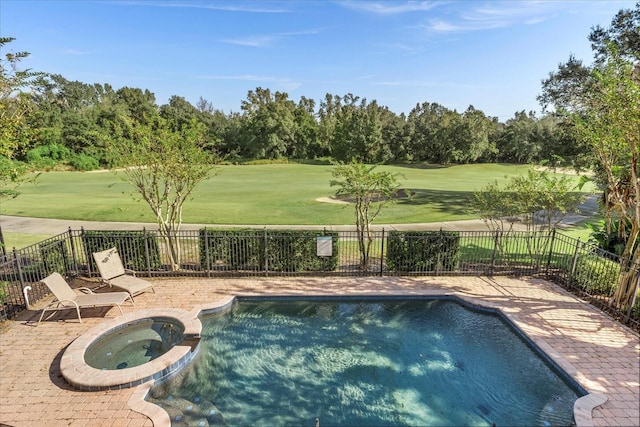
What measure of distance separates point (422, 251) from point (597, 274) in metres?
4.69

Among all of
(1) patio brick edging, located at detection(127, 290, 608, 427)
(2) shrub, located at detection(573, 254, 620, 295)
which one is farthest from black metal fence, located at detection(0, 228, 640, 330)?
(1) patio brick edging, located at detection(127, 290, 608, 427)

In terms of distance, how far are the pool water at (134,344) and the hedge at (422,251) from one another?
6.60 meters

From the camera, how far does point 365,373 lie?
6793mm

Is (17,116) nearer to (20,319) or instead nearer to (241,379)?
(20,319)

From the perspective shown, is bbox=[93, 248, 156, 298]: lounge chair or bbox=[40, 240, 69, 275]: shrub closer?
bbox=[93, 248, 156, 298]: lounge chair

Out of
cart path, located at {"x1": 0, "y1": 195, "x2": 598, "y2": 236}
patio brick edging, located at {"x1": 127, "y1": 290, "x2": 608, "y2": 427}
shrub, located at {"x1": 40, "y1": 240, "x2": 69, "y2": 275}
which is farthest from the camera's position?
cart path, located at {"x1": 0, "y1": 195, "x2": 598, "y2": 236}

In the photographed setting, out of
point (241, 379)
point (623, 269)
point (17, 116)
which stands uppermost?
point (17, 116)

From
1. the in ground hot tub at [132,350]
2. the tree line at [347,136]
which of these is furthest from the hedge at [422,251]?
the tree line at [347,136]

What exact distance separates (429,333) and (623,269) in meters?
5.08

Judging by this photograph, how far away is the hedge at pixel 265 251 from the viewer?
11.2 m

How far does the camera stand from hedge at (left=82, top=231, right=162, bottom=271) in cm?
1102

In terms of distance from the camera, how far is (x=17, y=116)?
8.59 metres

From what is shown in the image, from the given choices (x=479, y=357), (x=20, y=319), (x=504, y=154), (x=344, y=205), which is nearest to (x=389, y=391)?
(x=479, y=357)

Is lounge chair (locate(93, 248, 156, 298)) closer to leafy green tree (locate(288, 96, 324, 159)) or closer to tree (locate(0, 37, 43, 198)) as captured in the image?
tree (locate(0, 37, 43, 198))
